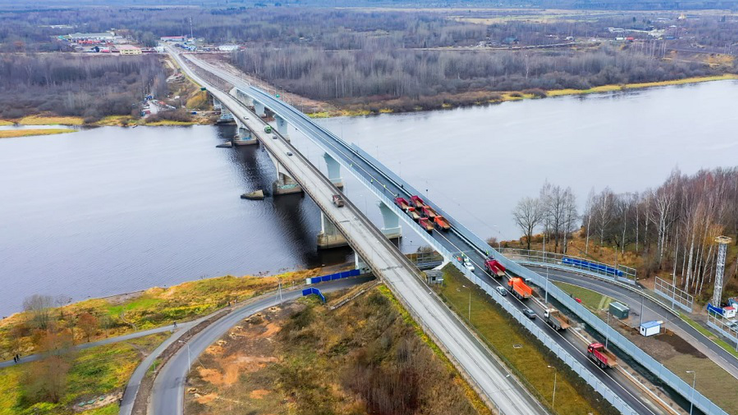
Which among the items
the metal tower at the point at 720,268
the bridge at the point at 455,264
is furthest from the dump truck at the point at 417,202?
the metal tower at the point at 720,268

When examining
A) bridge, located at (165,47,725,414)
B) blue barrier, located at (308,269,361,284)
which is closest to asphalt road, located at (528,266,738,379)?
bridge, located at (165,47,725,414)

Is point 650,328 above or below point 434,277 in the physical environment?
below

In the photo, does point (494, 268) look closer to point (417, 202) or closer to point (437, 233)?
point (437, 233)

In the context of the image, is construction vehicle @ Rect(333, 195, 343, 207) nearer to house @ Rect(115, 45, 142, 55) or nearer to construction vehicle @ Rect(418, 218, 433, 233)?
construction vehicle @ Rect(418, 218, 433, 233)

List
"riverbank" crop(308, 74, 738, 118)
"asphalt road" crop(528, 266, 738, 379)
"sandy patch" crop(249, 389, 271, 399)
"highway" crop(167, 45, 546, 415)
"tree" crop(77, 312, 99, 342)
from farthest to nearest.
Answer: "riverbank" crop(308, 74, 738, 118) → "tree" crop(77, 312, 99, 342) → "sandy patch" crop(249, 389, 271, 399) → "asphalt road" crop(528, 266, 738, 379) → "highway" crop(167, 45, 546, 415)

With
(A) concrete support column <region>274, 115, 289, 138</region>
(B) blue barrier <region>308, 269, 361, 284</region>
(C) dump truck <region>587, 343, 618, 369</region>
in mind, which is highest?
(A) concrete support column <region>274, 115, 289, 138</region>

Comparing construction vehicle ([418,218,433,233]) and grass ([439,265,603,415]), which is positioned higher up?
construction vehicle ([418,218,433,233])

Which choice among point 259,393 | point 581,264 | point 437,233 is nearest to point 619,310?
point 581,264
